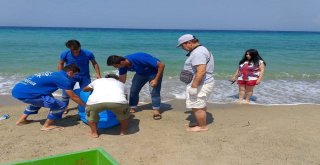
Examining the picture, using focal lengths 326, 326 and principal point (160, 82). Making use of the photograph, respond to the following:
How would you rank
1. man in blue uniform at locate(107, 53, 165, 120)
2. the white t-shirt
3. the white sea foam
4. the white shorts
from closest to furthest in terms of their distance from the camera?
the white t-shirt
the white shorts
man in blue uniform at locate(107, 53, 165, 120)
the white sea foam

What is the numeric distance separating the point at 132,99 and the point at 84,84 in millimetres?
989

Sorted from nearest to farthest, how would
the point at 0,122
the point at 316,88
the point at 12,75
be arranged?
the point at 0,122 → the point at 316,88 → the point at 12,75

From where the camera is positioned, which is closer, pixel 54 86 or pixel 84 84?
pixel 54 86

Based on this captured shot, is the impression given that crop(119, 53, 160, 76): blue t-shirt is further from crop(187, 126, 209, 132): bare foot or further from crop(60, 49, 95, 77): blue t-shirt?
crop(187, 126, 209, 132): bare foot

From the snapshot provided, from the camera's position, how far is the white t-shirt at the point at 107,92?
4465 mm

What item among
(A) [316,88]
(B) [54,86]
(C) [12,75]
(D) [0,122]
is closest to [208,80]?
(B) [54,86]

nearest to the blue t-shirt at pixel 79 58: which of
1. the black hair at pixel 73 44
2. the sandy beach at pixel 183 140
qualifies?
the black hair at pixel 73 44

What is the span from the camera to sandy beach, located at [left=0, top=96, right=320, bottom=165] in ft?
13.5

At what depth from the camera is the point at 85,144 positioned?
4.54 metres

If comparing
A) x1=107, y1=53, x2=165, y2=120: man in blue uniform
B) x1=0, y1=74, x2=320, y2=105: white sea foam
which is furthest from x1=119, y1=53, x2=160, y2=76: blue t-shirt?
x1=0, y1=74, x2=320, y2=105: white sea foam

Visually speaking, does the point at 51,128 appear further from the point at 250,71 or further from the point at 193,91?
the point at 250,71

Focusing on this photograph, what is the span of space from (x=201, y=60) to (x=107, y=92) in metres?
1.37

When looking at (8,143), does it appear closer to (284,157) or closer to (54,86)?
(54,86)

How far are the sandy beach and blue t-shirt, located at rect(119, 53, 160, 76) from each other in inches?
34.1
